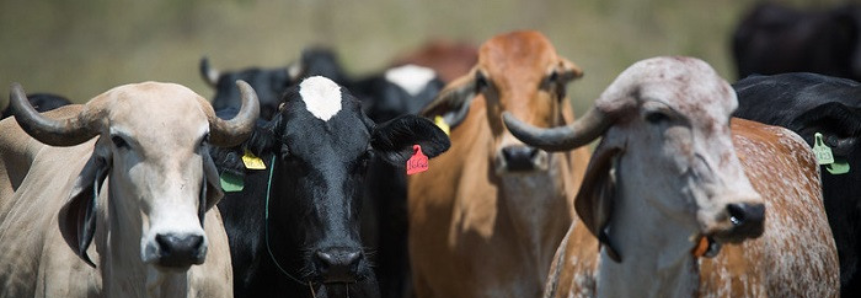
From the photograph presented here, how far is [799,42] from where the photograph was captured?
2341 centimetres

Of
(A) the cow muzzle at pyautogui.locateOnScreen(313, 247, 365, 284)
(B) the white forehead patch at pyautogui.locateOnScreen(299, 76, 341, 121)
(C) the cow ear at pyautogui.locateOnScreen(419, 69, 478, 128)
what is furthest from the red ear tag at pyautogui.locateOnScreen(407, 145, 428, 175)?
(C) the cow ear at pyautogui.locateOnScreen(419, 69, 478, 128)

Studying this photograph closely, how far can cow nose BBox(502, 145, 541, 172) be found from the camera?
950 cm

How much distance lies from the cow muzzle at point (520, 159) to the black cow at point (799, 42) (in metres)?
12.6

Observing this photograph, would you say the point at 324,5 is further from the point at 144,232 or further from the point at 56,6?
the point at 144,232

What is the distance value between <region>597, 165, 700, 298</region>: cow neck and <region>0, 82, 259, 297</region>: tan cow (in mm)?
1578

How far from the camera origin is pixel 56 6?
88.4 ft

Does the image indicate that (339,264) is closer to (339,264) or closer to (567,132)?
(339,264)

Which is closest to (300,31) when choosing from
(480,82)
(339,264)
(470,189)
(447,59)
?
(447,59)

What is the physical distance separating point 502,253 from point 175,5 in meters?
17.0

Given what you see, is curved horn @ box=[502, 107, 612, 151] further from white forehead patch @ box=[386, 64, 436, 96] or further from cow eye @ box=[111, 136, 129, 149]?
white forehead patch @ box=[386, 64, 436, 96]

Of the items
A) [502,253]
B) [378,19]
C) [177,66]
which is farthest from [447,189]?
[378,19]

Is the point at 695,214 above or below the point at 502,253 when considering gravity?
above

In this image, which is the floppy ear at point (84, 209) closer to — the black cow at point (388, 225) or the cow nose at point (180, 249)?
the cow nose at point (180, 249)

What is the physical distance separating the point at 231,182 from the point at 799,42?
16.8 m
